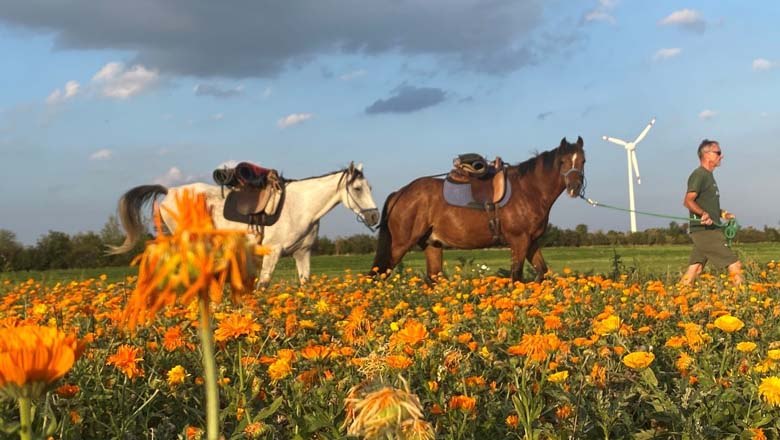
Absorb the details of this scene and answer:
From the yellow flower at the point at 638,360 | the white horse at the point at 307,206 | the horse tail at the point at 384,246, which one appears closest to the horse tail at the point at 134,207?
the white horse at the point at 307,206

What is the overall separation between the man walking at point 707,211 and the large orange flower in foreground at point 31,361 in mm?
8453

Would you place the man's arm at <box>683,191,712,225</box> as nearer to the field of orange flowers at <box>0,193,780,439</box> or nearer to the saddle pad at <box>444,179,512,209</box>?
the saddle pad at <box>444,179,512,209</box>

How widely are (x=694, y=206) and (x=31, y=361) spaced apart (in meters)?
8.60

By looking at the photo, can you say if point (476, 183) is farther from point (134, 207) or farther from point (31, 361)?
point (31, 361)

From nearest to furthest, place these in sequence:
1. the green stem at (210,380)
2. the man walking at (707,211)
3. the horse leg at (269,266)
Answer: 1. the green stem at (210,380)
2. the man walking at (707,211)
3. the horse leg at (269,266)

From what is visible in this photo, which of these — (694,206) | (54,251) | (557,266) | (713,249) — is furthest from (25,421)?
(54,251)

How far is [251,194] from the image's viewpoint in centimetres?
980

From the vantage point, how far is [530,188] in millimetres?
9789

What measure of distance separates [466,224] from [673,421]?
23.5ft

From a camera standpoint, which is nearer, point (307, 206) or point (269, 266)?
point (269, 266)

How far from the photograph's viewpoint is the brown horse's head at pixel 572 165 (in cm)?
949

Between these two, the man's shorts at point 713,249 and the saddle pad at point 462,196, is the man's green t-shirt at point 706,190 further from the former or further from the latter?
the saddle pad at point 462,196

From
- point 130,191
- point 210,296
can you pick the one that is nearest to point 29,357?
point 210,296

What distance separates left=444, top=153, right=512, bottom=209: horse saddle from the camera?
9.75 m
